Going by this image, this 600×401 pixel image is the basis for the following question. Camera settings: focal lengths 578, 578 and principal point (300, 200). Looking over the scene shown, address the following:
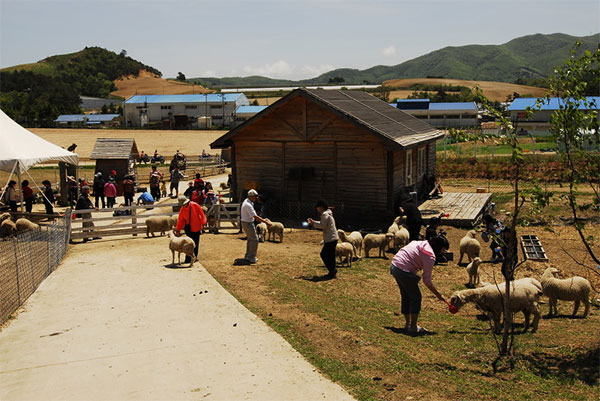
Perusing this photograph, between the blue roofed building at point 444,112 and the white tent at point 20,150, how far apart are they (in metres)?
69.8

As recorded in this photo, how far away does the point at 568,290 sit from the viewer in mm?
10344

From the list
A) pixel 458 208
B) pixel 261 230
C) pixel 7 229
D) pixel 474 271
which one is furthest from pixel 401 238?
pixel 7 229

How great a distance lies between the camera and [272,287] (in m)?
12.3

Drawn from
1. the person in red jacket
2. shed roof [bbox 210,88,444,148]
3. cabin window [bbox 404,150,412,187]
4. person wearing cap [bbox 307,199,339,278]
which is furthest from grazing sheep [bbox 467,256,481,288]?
cabin window [bbox 404,150,412,187]

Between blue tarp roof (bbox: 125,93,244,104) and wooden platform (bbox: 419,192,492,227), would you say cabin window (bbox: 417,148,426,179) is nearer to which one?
wooden platform (bbox: 419,192,492,227)

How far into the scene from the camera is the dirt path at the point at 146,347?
756 centimetres

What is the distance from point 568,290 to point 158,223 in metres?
12.8

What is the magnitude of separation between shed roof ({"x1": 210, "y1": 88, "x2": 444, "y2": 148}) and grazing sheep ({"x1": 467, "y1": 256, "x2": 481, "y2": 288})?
7.98 metres

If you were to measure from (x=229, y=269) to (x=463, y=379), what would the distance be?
7.46 m

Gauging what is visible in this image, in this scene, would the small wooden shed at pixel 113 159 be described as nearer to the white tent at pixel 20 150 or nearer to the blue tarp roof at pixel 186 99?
the white tent at pixel 20 150

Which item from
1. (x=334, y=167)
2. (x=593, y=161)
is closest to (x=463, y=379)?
(x=593, y=161)

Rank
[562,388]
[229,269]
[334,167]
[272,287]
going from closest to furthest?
[562,388]
[272,287]
[229,269]
[334,167]

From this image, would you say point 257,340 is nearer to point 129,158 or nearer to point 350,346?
point 350,346

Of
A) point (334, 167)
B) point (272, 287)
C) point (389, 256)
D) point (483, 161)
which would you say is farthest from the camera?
point (483, 161)
